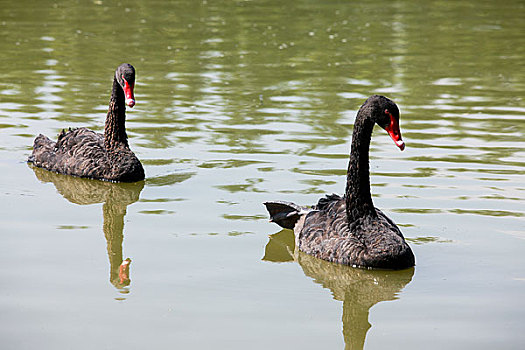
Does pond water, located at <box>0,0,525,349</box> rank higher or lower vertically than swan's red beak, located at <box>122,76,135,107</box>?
lower

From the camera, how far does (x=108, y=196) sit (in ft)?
28.6

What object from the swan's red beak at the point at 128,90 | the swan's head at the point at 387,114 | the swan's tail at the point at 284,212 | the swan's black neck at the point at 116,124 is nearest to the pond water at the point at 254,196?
the swan's tail at the point at 284,212

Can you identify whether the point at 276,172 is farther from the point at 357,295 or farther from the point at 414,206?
the point at 357,295

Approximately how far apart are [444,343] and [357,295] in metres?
1.02

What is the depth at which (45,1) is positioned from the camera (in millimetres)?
24375

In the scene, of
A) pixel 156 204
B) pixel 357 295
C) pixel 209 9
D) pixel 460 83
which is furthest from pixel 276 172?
pixel 209 9

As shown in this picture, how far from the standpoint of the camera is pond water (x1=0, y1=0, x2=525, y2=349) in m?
5.62

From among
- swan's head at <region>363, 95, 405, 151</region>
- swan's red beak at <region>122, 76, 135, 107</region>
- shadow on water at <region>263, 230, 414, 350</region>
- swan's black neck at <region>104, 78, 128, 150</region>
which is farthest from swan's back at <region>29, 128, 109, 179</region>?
swan's head at <region>363, 95, 405, 151</region>

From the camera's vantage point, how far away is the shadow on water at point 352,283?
5.76 metres

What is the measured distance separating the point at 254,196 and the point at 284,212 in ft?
3.24

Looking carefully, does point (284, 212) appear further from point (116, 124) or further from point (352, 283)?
point (116, 124)

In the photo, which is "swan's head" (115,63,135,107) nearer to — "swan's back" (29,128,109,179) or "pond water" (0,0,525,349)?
"swan's back" (29,128,109,179)

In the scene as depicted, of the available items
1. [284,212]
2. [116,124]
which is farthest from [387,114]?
[116,124]

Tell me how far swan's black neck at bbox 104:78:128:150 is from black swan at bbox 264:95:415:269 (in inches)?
112
